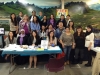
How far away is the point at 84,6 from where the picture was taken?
7348 mm

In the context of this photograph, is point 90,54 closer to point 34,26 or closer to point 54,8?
point 34,26

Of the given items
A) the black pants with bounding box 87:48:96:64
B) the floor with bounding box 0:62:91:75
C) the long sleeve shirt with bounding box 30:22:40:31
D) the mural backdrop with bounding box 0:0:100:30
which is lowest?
the floor with bounding box 0:62:91:75

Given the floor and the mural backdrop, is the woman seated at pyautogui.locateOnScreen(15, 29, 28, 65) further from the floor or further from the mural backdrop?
the mural backdrop

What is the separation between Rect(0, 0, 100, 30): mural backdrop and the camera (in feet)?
23.5

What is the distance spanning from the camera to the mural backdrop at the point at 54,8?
7.17 metres

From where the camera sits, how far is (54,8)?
7238 mm

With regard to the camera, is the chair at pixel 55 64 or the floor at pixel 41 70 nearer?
the chair at pixel 55 64

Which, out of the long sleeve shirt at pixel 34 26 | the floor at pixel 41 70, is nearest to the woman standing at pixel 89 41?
the floor at pixel 41 70

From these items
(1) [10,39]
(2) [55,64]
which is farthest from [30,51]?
(1) [10,39]

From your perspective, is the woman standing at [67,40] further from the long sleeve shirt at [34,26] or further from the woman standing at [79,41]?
the long sleeve shirt at [34,26]

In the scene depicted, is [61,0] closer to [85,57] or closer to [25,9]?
[25,9]

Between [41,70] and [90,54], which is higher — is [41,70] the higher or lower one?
the lower one

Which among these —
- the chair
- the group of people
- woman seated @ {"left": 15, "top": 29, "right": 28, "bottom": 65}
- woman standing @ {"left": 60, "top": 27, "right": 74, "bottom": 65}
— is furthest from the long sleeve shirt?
the chair

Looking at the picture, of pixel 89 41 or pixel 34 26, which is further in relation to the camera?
pixel 34 26
